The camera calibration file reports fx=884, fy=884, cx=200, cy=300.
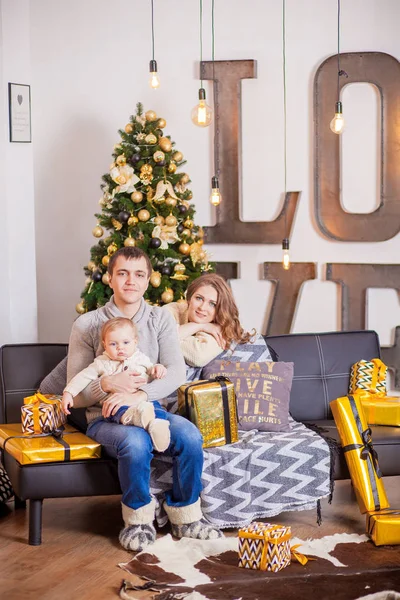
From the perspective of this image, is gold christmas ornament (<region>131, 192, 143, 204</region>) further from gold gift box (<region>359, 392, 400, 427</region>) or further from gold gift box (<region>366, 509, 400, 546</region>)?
gold gift box (<region>366, 509, 400, 546</region>)

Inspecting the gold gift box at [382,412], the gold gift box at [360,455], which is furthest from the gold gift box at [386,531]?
the gold gift box at [382,412]

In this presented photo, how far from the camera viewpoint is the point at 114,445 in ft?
11.4

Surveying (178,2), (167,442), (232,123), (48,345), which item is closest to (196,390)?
(167,442)

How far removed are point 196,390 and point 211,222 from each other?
81.7 inches

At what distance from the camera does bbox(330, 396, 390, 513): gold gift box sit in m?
3.61

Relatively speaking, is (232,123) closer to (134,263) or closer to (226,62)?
(226,62)

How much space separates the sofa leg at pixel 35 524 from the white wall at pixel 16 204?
7.20 ft

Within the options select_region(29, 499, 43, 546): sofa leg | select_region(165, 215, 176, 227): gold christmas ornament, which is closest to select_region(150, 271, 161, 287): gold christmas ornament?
select_region(165, 215, 176, 227): gold christmas ornament

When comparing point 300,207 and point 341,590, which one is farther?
point 300,207

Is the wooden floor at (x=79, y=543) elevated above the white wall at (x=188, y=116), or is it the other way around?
the white wall at (x=188, y=116)

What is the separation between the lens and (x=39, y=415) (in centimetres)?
366

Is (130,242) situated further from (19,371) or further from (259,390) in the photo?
(259,390)

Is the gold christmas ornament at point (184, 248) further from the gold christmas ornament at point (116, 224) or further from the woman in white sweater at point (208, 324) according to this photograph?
the woman in white sweater at point (208, 324)

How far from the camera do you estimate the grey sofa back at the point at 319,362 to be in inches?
165
